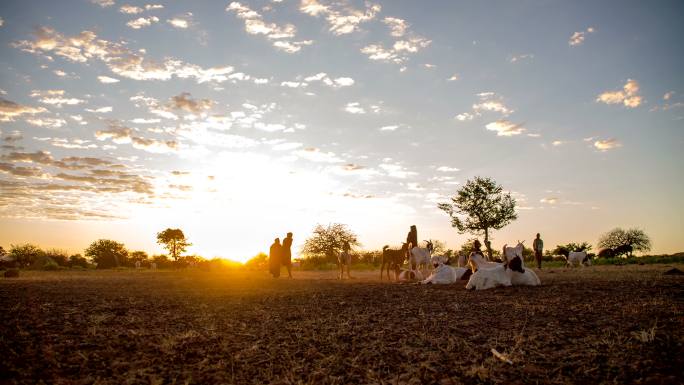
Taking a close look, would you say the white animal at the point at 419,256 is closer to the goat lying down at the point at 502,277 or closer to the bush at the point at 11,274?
the goat lying down at the point at 502,277

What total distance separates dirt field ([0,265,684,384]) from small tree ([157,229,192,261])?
6385 cm

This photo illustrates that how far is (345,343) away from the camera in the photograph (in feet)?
17.5

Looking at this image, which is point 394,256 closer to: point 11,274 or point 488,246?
point 11,274

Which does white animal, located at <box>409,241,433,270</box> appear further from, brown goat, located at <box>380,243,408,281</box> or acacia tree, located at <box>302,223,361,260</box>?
Result: acacia tree, located at <box>302,223,361,260</box>

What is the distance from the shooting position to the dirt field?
4020 millimetres

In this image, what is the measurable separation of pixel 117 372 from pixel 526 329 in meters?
5.56

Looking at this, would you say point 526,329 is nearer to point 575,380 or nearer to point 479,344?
point 479,344

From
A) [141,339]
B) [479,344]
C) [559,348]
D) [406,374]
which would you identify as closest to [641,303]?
[559,348]

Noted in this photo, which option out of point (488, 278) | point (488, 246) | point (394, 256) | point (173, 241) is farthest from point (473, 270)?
point (173, 241)

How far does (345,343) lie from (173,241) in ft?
229

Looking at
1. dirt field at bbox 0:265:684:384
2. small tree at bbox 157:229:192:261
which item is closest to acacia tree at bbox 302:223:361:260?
small tree at bbox 157:229:192:261

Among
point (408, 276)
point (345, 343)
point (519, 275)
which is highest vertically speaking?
point (519, 275)

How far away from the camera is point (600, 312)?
23.7 feet

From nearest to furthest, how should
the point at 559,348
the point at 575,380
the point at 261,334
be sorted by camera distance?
the point at 575,380 → the point at 559,348 → the point at 261,334
